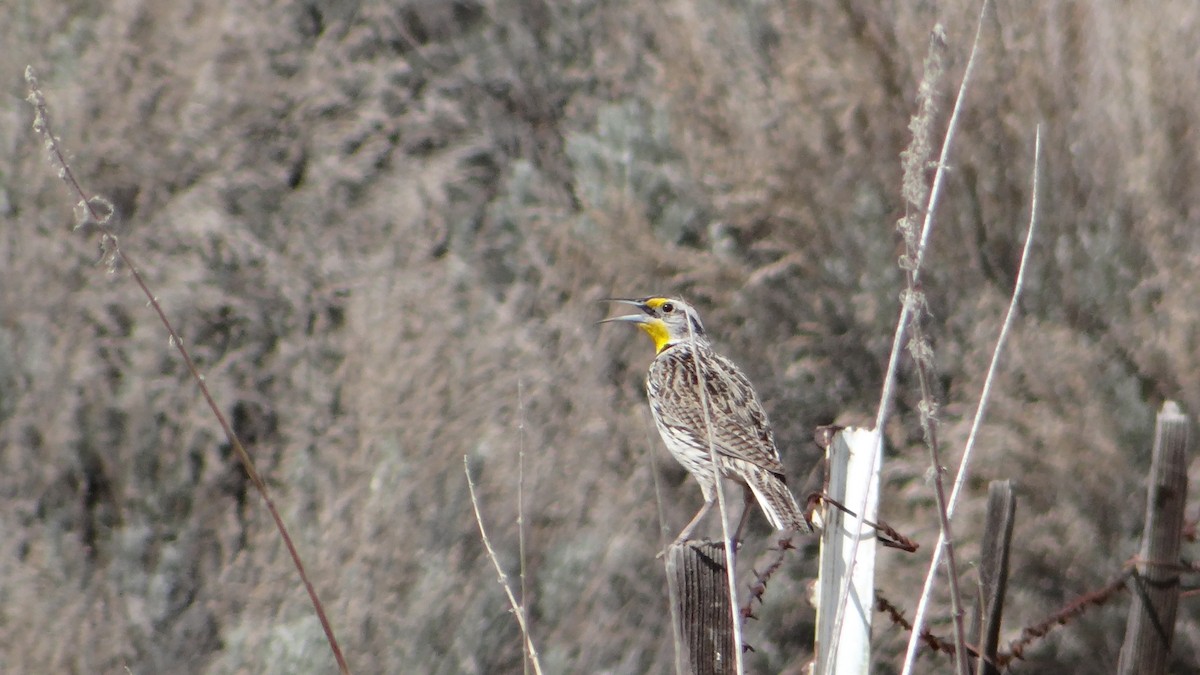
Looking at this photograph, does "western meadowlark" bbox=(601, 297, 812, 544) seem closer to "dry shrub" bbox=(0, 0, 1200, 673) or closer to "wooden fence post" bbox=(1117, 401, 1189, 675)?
"wooden fence post" bbox=(1117, 401, 1189, 675)

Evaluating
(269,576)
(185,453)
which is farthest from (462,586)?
(185,453)

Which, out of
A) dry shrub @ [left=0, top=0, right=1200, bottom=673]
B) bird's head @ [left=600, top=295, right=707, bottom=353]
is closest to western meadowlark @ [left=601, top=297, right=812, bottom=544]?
bird's head @ [left=600, top=295, right=707, bottom=353]

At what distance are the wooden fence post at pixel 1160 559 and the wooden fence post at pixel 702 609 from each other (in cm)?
71

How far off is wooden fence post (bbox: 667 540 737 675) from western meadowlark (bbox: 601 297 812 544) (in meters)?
0.67

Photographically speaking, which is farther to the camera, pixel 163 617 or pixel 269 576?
pixel 163 617

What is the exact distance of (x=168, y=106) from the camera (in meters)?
8.55

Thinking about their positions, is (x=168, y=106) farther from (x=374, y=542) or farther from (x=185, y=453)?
(x=374, y=542)

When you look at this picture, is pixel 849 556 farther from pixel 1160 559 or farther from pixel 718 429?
pixel 718 429

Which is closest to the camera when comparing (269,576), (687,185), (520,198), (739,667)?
(739,667)

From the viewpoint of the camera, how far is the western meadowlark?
341 cm

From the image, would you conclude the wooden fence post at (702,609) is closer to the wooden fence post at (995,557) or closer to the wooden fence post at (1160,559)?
the wooden fence post at (995,557)

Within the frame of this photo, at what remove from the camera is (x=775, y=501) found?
3404 millimetres

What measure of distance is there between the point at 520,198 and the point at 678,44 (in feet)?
4.70

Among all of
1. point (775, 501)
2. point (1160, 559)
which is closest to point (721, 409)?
point (775, 501)
